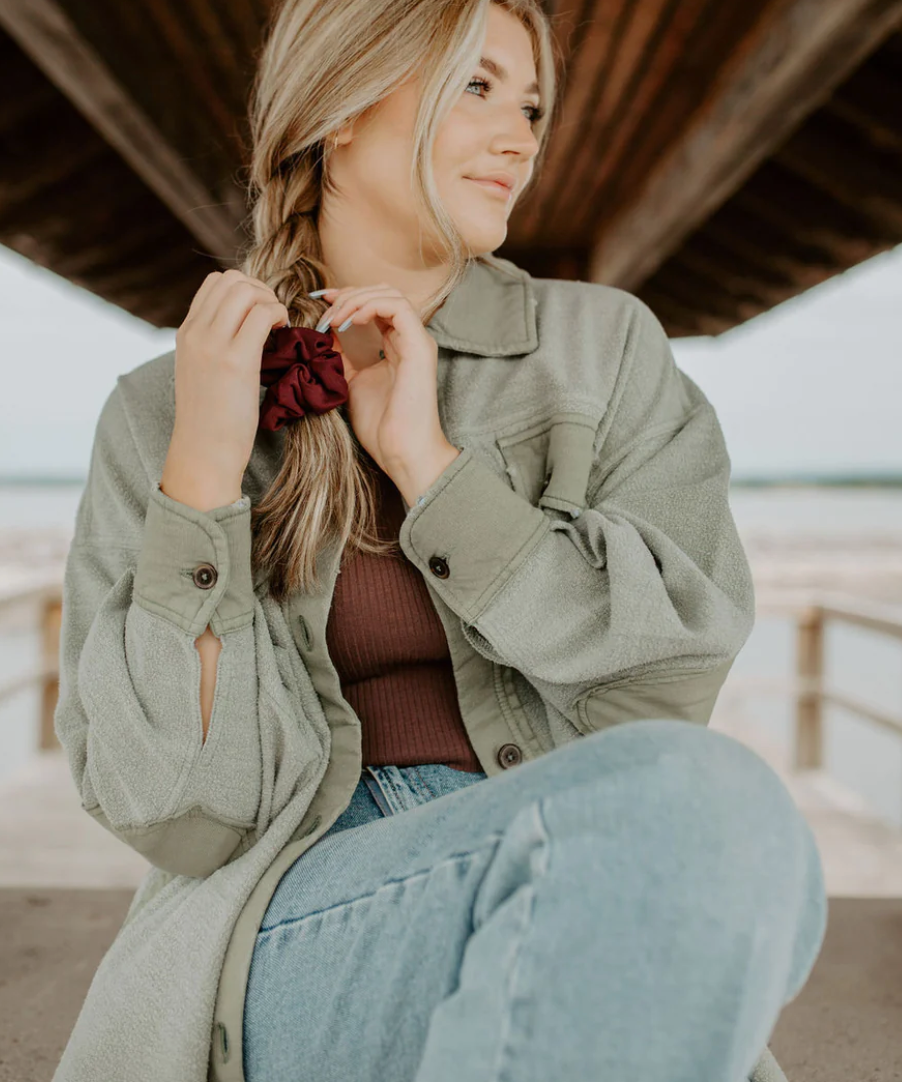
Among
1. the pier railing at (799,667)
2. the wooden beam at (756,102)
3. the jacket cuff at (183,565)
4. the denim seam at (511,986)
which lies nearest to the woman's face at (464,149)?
the jacket cuff at (183,565)

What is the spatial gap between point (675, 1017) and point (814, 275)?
451cm

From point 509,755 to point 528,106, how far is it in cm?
95

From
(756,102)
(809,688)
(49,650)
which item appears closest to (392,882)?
(756,102)

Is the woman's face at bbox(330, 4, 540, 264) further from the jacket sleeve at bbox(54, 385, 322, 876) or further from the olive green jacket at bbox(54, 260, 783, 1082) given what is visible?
the jacket sleeve at bbox(54, 385, 322, 876)

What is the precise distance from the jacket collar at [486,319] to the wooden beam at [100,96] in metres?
0.44

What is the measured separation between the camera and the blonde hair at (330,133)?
4.07ft

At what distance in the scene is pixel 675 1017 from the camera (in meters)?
0.66

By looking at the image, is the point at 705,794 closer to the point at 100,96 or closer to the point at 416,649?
the point at 416,649

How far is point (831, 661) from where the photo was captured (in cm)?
931

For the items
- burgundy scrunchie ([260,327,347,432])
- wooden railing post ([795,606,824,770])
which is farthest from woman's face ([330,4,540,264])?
wooden railing post ([795,606,824,770])

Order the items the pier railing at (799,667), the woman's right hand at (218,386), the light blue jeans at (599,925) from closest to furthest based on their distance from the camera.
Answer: the light blue jeans at (599,925) < the woman's right hand at (218,386) < the pier railing at (799,667)

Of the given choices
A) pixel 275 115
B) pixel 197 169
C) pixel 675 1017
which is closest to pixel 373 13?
pixel 275 115

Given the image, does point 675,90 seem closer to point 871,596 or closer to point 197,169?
point 197,169

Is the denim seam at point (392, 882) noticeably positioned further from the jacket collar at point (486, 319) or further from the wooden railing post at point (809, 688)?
the wooden railing post at point (809, 688)
